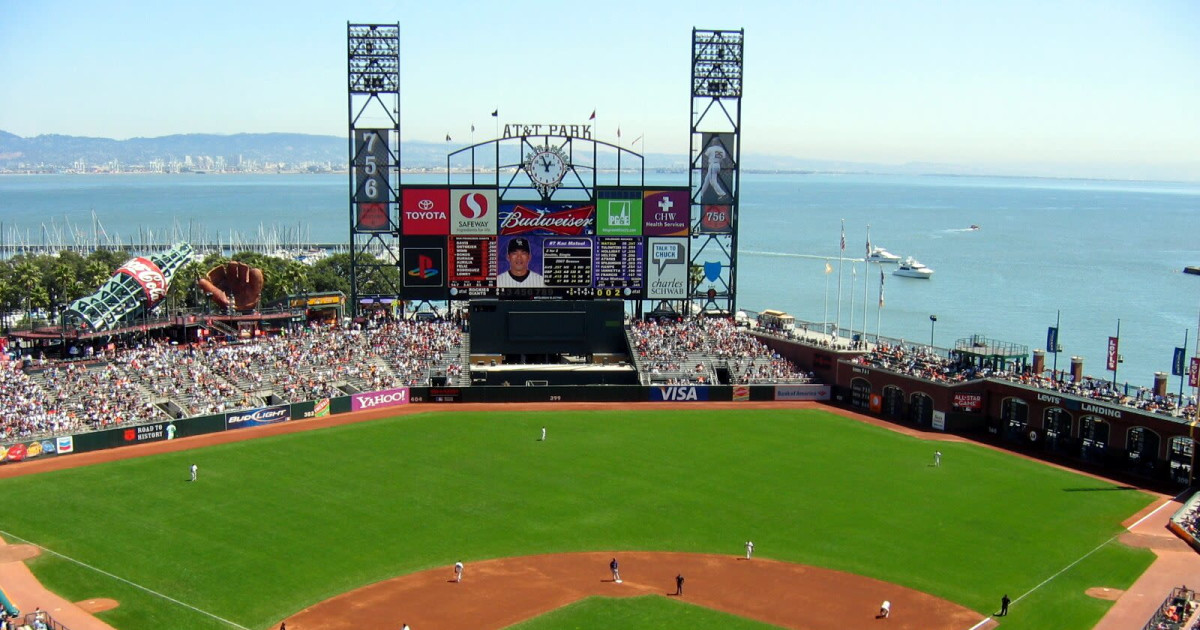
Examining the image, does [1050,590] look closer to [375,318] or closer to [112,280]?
[375,318]

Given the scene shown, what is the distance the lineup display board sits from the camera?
64062 mm

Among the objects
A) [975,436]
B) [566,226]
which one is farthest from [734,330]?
[975,436]

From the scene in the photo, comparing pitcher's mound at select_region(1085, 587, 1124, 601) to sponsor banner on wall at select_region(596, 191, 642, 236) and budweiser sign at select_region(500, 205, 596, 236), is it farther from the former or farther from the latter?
budweiser sign at select_region(500, 205, 596, 236)

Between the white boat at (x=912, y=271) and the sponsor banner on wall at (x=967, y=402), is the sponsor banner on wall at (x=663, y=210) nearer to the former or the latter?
the sponsor banner on wall at (x=967, y=402)

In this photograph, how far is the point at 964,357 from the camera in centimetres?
5781

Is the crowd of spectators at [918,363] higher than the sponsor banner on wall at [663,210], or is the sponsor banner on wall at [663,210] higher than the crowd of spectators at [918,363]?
the sponsor banner on wall at [663,210]

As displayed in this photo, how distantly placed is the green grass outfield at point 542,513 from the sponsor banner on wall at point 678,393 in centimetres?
733

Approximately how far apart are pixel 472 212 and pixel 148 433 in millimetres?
23781

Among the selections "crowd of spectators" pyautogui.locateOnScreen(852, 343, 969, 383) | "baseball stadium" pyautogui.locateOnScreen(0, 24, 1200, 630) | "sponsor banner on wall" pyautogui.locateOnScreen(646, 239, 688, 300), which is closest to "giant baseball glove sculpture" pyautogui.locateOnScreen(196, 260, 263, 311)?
"baseball stadium" pyautogui.locateOnScreen(0, 24, 1200, 630)

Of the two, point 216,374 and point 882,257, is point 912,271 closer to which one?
point 882,257

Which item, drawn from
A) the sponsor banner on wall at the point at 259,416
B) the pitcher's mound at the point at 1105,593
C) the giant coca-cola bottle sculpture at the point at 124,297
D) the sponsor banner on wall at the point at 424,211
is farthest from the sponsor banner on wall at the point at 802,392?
the giant coca-cola bottle sculpture at the point at 124,297

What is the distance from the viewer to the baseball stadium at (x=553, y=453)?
32.8 meters

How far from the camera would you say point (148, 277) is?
6288 cm

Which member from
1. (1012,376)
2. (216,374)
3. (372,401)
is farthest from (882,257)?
(216,374)
